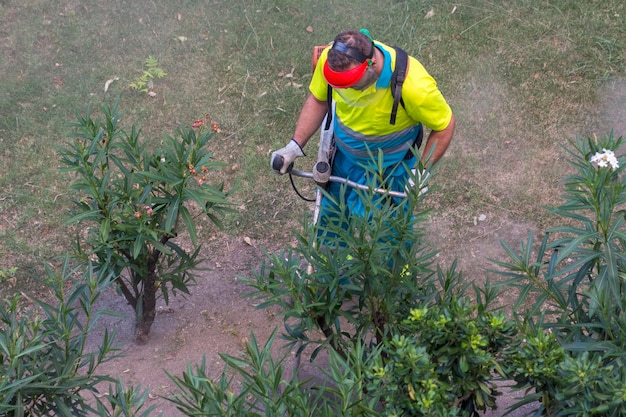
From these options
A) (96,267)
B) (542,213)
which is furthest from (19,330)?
(542,213)

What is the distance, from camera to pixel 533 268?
358 cm

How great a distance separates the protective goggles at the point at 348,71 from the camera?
12.7 ft

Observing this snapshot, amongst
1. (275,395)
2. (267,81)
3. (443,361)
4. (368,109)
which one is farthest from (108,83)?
(443,361)

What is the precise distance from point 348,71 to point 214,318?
219 cm

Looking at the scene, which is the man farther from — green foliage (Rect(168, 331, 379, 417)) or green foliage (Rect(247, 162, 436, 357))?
green foliage (Rect(168, 331, 379, 417))

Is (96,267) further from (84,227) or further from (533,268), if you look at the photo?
(533,268)

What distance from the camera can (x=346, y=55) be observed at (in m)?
3.86

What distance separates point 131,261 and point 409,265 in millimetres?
1760

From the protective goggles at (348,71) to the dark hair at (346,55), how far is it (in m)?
0.02

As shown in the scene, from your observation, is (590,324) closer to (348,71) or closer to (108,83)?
(348,71)

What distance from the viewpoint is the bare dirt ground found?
15.7 ft

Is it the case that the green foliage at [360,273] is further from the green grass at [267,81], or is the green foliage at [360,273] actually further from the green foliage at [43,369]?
the green grass at [267,81]

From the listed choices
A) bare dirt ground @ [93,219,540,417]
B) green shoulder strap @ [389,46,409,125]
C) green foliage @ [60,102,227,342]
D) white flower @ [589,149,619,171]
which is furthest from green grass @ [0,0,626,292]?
white flower @ [589,149,619,171]

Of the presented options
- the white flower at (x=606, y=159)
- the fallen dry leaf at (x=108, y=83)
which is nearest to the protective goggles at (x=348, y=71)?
the white flower at (x=606, y=159)
